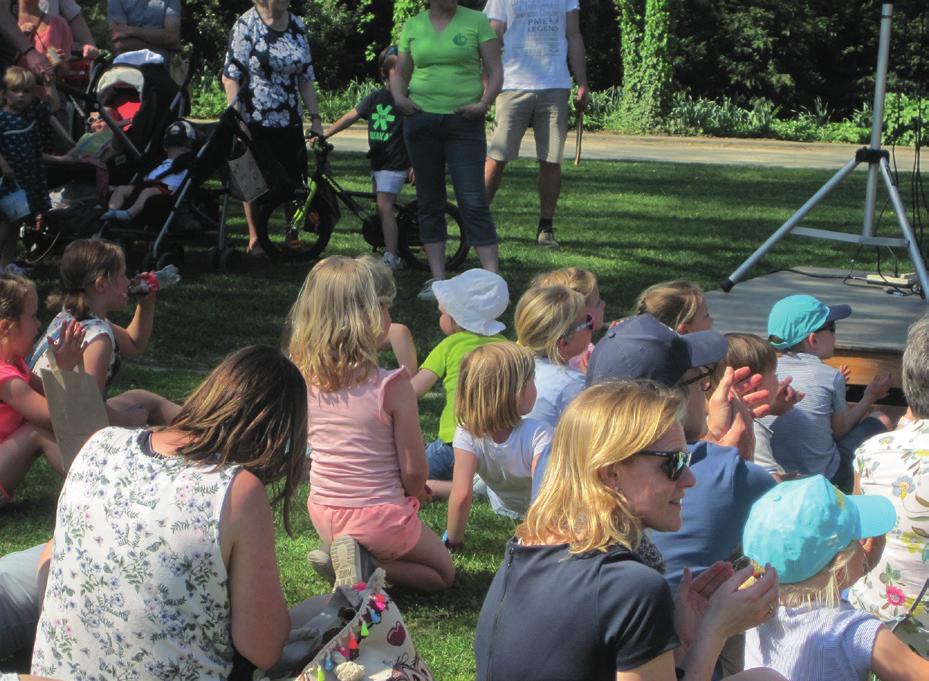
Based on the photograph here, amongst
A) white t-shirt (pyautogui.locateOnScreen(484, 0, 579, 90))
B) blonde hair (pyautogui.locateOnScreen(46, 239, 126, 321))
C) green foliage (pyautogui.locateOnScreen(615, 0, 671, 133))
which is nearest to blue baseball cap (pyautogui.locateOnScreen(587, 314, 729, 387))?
blonde hair (pyautogui.locateOnScreen(46, 239, 126, 321))

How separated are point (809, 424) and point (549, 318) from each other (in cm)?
110

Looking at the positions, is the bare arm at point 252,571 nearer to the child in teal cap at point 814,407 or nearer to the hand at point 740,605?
the hand at point 740,605

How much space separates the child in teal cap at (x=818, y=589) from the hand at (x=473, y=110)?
5203mm

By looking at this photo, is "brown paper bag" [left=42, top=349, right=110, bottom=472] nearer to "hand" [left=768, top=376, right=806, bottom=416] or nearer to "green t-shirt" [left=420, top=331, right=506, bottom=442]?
"green t-shirt" [left=420, top=331, right=506, bottom=442]

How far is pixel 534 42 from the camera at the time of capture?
941cm

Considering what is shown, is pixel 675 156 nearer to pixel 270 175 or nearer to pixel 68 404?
pixel 270 175

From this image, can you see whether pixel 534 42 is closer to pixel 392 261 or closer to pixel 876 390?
pixel 392 261

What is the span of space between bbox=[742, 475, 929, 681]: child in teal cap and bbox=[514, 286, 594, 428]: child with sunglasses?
6.20 feet

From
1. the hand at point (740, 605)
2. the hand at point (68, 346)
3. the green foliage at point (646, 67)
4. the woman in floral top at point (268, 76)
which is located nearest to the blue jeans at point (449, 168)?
the woman in floral top at point (268, 76)

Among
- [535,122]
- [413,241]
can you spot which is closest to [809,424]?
[413,241]

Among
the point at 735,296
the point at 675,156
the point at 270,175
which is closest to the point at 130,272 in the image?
the point at 270,175

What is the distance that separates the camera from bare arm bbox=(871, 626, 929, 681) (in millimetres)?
2717

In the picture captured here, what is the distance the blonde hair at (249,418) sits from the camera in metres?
2.77

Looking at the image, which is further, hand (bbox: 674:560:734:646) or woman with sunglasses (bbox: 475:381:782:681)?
hand (bbox: 674:560:734:646)
